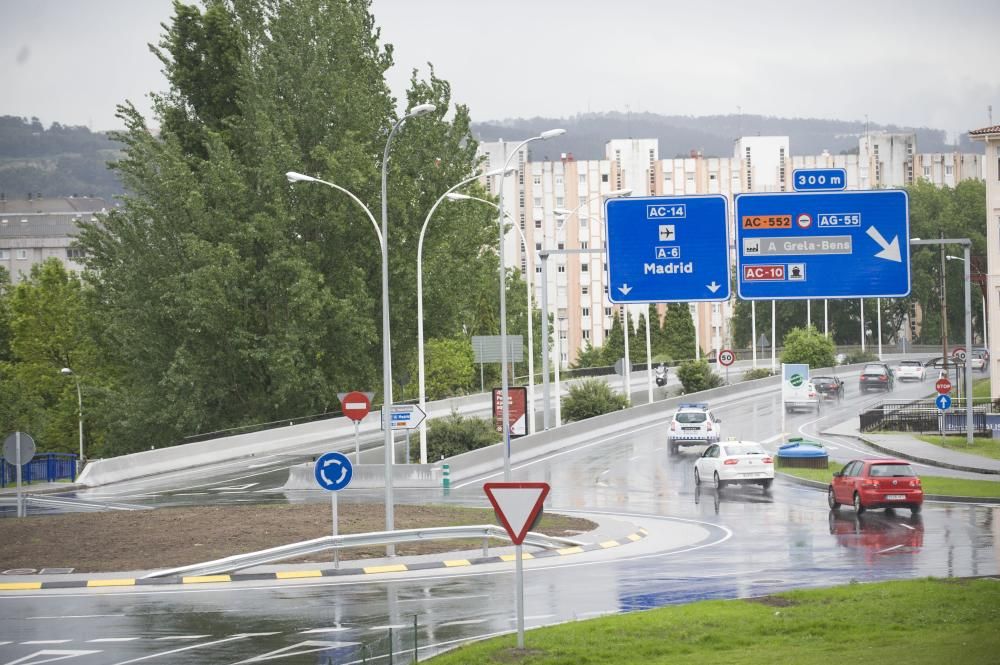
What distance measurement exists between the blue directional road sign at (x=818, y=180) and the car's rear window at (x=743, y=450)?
15742 mm

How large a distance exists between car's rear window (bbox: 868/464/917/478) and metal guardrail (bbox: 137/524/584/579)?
9323mm

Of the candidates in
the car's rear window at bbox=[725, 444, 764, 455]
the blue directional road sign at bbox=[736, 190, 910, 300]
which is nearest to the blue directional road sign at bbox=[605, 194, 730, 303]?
the blue directional road sign at bbox=[736, 190, 910, 300]

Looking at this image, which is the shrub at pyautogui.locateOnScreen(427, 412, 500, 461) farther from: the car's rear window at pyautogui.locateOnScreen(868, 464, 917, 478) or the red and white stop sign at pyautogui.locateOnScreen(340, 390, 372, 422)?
the red and white stop sign at pyautogui.locateOnScreen(340, 390, 372, 422)

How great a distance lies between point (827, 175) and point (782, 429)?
36.6m

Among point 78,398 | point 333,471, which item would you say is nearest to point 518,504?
point 333,471

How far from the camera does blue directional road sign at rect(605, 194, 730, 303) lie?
2711cm

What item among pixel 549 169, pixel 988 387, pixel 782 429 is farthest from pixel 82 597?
pixel 549 169

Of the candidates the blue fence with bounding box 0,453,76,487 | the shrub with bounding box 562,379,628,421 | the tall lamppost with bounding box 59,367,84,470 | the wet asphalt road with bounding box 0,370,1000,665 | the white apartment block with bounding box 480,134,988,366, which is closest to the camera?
the wet asphalt road with bounding box 0,370,1000,665

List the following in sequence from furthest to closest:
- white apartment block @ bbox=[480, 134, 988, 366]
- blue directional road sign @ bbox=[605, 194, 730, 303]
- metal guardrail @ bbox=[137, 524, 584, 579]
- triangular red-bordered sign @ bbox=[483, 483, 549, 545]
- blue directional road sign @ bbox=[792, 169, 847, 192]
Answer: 1. white apartment block @ bbox=[480, 134, 988, 366]
2. blue directional road sign @ bbox=[605, 194, 730, 303]
3. blue directional road sign @ bbox=[792, 169, 847, 192]
4. metal guardrail @ bbox=[137, 524, 584, 579]
5. triangular red-bordered sign @ bbox=[483, 483, 549, 545]

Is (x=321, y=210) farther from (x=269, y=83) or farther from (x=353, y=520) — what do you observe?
(x=353, y=520)

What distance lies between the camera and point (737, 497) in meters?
39.2

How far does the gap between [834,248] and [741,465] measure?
15870 millimetres

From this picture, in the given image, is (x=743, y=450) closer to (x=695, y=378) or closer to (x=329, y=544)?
(x=329, y=544)

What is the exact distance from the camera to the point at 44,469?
63.0 metres
